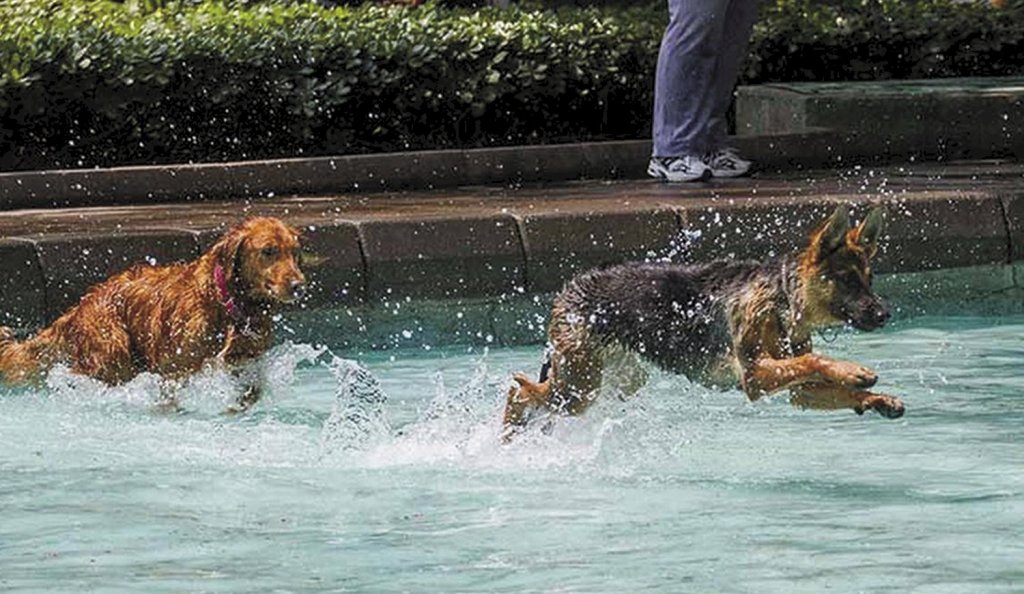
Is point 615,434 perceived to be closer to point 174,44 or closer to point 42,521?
point 42,521

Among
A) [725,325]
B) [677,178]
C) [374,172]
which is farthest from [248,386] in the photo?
[374,172]

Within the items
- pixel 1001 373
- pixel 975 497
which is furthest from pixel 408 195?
pixel 975 497

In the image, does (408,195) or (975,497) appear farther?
(408,195)

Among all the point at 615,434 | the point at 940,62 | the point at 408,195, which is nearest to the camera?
the point at 615,434

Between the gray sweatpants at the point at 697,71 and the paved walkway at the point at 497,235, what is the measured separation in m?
0.95

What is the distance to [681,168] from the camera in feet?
39.9

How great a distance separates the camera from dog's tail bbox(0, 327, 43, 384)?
328 inches

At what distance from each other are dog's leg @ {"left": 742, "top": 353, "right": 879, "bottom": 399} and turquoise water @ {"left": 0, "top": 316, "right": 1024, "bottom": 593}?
32 centimetres

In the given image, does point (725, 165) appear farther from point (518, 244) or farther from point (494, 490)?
point (494, 490)

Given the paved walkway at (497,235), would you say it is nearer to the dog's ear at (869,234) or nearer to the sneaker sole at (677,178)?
the sneaker sole at (677,178)

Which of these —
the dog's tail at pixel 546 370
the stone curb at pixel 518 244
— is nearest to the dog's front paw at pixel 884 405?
the dog's tail at pixel 546 370

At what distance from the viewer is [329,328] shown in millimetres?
9719

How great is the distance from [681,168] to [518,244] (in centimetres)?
223

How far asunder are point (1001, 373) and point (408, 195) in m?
3.75
